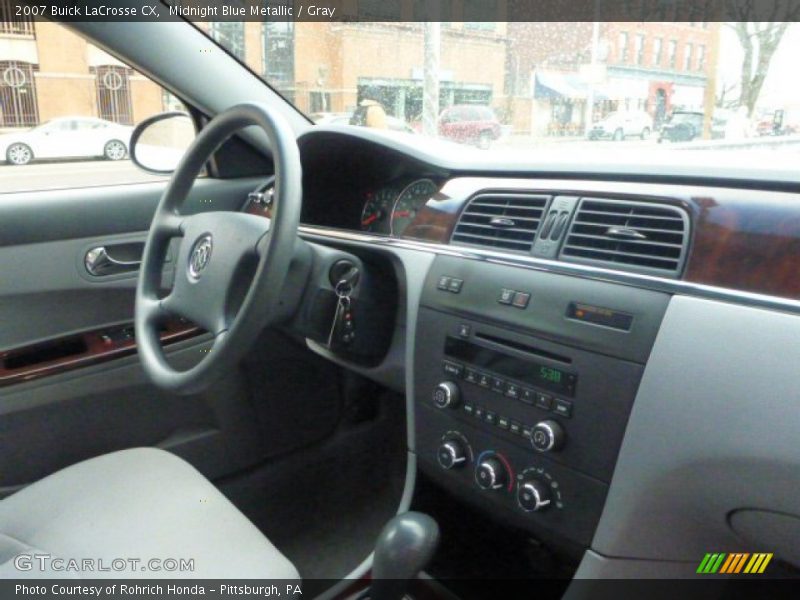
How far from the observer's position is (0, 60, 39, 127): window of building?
1.86m

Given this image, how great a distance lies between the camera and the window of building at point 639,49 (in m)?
1.46

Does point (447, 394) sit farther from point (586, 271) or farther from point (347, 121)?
point (347, 121)

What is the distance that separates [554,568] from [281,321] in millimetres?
853

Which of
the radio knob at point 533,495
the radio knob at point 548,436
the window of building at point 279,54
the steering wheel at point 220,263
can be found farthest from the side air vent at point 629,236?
the window of building at point 279,54

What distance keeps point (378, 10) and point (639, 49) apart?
771 millimetres

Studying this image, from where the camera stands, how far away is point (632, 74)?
4.81ft

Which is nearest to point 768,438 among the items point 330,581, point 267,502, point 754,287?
point 754,287

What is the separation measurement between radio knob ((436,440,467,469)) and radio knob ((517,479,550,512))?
0.17m

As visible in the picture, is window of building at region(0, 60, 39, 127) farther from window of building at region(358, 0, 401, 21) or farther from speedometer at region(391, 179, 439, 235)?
speedometer at region(391, 179, 439, 235)

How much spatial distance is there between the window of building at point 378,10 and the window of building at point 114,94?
2.15ft

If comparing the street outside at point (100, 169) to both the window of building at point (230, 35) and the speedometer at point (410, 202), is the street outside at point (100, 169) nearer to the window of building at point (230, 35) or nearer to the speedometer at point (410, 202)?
the speedometer at point (410, 202)

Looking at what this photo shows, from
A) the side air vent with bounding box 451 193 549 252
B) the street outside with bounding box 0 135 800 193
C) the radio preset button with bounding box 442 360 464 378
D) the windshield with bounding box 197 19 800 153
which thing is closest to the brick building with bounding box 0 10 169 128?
the street outside with bounding box 0 135 800 193

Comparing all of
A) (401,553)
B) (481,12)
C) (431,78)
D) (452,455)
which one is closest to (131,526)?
(401,553)

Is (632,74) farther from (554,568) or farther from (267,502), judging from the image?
(267,502)
